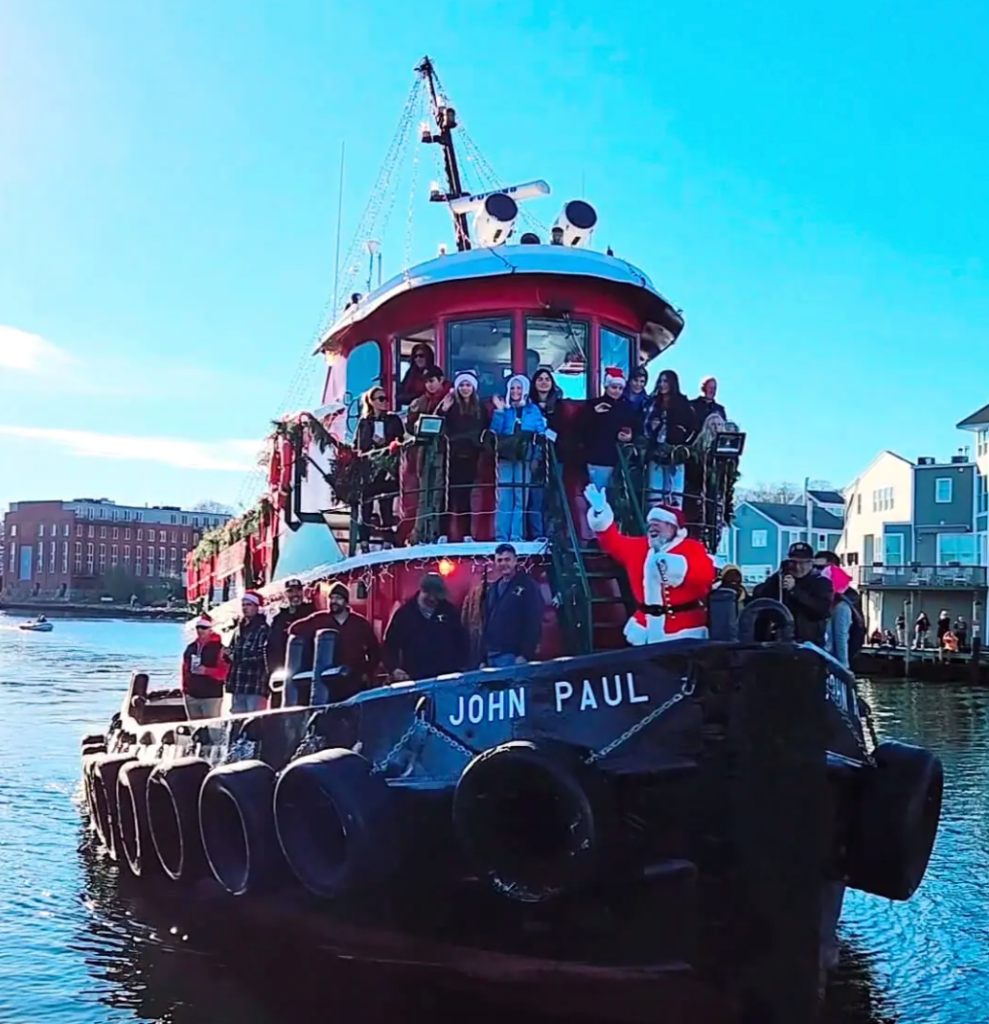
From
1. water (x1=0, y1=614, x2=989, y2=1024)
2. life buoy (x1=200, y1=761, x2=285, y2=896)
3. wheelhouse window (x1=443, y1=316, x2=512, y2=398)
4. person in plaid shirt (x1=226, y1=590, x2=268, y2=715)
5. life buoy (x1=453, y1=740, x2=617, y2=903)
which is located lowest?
water (x1=0, y1=614, x2=989, y2=1024)

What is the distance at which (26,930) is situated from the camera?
1086 cm

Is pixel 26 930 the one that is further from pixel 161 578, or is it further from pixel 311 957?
pixel 161 578

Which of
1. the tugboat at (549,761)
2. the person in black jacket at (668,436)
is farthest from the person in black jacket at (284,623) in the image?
the person in black jacket at (668,436)

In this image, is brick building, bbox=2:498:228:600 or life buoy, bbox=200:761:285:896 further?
brick building, bbox=2:498:228:600

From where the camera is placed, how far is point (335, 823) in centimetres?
773

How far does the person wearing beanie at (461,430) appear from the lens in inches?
361

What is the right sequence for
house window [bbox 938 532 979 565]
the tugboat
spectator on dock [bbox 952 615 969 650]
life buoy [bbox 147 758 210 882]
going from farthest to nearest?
house window [bbox 938 532 979 565] < spectator on dock [bbox 952 615 969 650] < life buoy [bbox 147 758 210 882] < the tugboat

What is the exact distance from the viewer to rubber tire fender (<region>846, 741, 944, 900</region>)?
22.9 ft

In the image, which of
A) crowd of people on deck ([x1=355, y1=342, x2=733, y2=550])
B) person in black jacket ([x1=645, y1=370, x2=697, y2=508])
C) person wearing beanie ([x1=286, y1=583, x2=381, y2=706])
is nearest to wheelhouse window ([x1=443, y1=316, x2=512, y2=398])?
crowd of people on deck ([x1=355, y1=342, x2=733, y2=550])

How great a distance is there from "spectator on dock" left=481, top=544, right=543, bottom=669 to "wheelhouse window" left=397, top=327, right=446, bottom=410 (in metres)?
2.98

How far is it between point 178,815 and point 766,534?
206ft

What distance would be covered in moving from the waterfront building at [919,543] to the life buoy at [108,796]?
146 ft

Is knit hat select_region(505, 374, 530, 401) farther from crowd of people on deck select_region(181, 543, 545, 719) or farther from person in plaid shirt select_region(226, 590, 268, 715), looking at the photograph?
person in plaid shirt select_region(226, 590, 268, 715)

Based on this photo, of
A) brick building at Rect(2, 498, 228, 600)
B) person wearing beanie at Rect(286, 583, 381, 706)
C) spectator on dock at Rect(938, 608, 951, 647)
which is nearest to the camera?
person wearing beanie at Rect(286, 583, 381, 706)
